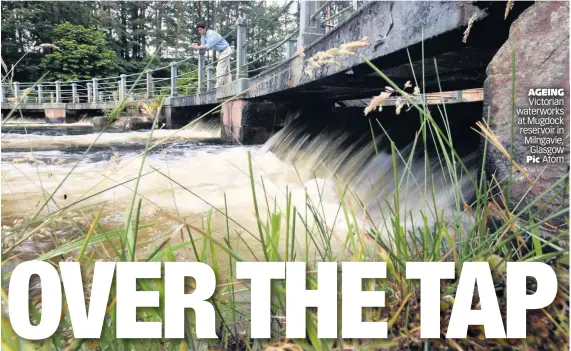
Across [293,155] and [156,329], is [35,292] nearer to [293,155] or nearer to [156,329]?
[156,329]

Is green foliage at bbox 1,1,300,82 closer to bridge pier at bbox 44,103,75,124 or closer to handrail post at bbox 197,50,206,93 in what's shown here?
bridge pier at bbox 44,103,75,124

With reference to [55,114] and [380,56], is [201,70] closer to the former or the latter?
[380,56]

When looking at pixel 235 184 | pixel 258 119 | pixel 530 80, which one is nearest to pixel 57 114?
pixel 258 119

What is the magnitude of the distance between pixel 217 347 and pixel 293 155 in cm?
368

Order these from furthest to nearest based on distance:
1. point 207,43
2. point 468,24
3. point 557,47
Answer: point 207,43
point 468,24
point 557,47

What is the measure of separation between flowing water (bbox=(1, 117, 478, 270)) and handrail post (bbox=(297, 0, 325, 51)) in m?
0.90

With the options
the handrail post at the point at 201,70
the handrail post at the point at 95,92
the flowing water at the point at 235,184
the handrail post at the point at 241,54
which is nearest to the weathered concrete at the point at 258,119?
the flowing water at the point at 235,184

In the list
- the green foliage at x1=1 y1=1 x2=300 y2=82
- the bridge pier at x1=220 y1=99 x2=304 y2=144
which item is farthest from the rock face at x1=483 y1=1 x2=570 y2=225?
the green foliage at x1=1 y1=1 x2=300 y2=82

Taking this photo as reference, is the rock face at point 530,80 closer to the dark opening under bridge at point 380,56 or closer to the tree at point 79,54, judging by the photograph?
the dark opening under bridge at point 380,56

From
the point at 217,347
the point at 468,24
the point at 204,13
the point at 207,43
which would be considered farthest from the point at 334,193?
the point at 204,13

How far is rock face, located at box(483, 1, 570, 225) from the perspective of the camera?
3.37ft

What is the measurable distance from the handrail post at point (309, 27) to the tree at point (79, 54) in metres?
15.6

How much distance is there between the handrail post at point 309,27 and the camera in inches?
148

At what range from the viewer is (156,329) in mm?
638
